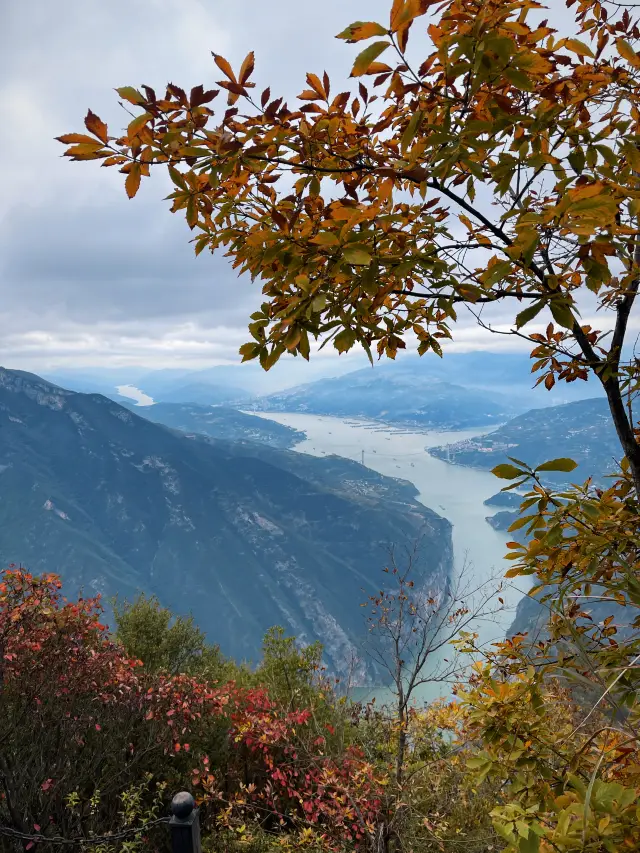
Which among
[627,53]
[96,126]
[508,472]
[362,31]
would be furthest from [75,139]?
[627,53]

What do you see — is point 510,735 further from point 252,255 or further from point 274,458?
point 274,458

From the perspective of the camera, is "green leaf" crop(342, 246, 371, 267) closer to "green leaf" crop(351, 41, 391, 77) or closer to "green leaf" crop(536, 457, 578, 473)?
"green leaf" crop(351, 41, 391, 77)

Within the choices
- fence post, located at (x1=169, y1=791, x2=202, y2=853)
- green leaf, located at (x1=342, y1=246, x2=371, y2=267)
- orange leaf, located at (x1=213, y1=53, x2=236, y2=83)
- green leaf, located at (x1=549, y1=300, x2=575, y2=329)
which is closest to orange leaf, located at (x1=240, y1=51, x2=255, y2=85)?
orange leaf, located at (x1=213, y1=53, x2=236, y2=83)

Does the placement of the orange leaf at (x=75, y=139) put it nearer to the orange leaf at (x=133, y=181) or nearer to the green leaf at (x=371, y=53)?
the orange leaf at (x=133, y=181)

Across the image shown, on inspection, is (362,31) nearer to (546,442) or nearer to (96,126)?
(96,126)

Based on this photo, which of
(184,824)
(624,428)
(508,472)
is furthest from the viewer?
(184,824)

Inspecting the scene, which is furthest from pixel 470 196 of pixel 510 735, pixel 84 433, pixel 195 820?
pixel 84 433
